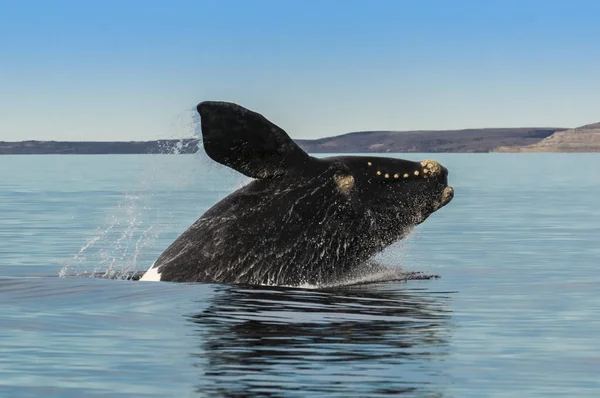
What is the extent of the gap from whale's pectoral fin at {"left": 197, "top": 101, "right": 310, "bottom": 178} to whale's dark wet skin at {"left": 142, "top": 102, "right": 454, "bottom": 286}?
19 millimetres

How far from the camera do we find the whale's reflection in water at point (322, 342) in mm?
9781

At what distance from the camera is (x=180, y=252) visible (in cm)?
1516

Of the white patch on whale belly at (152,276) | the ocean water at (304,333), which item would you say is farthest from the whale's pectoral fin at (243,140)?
the white patch on whale belly at (152,276)

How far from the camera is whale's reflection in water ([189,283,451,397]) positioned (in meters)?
9.78

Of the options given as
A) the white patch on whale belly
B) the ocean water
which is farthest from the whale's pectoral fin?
the white patch on whale belly

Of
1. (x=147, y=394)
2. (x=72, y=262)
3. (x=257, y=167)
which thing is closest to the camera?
(x=147, y=394)

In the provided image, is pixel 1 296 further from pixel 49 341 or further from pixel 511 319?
pixel 511 319

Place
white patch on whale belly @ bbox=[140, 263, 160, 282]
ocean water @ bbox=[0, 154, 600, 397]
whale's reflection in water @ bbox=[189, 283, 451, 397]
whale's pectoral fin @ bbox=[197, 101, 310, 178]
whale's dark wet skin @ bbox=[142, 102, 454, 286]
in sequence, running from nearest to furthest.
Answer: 1. whale's reflection in water @ bbox=[189, 283, 451, 397]
2. ocean water @ bbox=[0, 154, 600, 397]
3. whale's pectoral fin @ bbox=[197, 101, 310, 178]
4. whale's dark wet skin @ bbox=[142, 102, 454, 286]
5. white patch on whale belly @ bbox=[140, 263, 160, 282]

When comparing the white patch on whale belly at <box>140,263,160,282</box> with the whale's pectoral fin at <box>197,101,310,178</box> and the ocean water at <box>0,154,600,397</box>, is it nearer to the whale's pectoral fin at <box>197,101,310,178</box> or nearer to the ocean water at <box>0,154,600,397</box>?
the ocean water at <box>0,154,600,397</box>

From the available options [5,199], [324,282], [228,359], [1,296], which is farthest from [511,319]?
[5,199]

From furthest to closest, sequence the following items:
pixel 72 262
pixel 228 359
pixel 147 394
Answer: pixel 72 262, pixel 228 359, pixel 147 394

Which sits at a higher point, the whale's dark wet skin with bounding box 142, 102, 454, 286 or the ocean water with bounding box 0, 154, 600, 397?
the whale's dark wet skin with bounding box 142, 102, 454, 286

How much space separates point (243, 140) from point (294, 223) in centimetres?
138

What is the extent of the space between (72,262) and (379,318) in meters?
9.96
